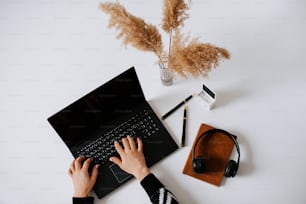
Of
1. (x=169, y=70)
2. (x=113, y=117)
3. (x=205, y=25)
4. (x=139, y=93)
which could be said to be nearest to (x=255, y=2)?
(x=205, y=25)

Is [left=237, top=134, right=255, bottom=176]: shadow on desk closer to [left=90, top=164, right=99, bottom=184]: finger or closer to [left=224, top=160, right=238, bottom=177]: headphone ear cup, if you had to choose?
[left=224, top=160, right=238, bottom=177]: headphone ear cup

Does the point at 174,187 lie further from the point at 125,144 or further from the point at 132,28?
the point at 132,28

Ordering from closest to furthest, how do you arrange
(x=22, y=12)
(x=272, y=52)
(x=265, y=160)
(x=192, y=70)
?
(x=192, y=70) < (x=265, y=160) < (x=272, y=52) < (x=22, y=12)

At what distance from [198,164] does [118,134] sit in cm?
29

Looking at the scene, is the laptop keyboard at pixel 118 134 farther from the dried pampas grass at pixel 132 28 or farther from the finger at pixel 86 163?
the dried pampas grass at pixel 132 28

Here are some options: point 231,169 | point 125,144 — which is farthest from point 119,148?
point 231,169

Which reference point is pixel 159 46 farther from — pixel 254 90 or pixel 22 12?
pixel 22 12

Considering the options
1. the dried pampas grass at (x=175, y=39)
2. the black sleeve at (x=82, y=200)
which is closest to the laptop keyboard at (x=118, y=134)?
the black sleeve at (x=82, y=200)

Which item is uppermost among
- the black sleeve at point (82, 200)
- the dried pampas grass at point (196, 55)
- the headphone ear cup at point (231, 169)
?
the dried pampas grass at point (196, 55)

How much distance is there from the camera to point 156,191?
1.10 metres

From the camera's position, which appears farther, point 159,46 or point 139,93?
point 139,93

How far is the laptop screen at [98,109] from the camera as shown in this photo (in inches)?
43.3

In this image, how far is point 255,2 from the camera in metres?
1.37

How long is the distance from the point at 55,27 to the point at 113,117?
454 millimetres
